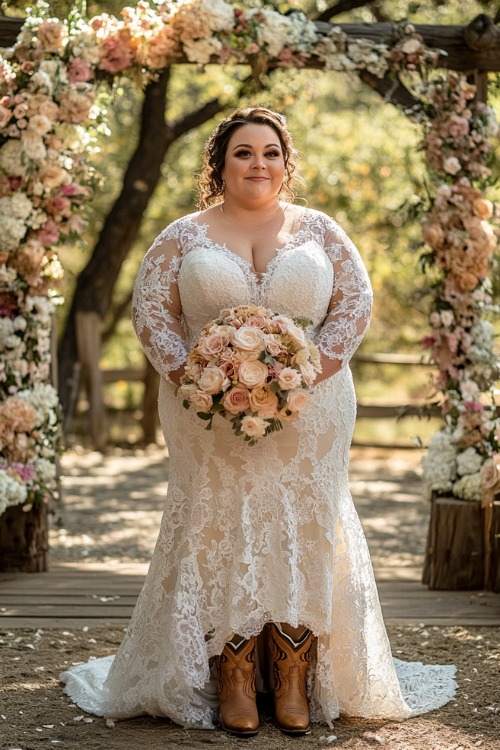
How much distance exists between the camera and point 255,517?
3.94 m

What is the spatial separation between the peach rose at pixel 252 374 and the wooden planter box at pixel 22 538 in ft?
9.62

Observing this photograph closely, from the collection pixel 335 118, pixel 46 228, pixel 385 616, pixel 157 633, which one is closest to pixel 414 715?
pixel 157 633

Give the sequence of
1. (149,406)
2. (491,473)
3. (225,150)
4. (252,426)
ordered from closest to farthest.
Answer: (252,426) → (225,150) → (491,473) → (149,406)

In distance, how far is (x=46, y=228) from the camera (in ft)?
20.0

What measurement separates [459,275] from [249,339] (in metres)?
2.93

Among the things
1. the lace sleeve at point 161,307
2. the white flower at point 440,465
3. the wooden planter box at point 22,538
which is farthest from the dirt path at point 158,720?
the lace sleeve at point 161,307

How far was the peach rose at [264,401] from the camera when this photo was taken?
11.9ft

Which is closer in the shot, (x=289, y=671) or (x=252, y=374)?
(x=252, y=374)

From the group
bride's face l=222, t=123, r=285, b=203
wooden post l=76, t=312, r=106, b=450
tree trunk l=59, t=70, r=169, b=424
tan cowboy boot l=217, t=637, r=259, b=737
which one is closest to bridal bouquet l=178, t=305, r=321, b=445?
bride's face l=222, t=123, r=285, b=203

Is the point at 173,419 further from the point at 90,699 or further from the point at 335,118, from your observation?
the point at 335,118

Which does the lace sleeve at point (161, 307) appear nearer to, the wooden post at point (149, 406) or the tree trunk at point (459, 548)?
the tree trunk at point (459, 548)

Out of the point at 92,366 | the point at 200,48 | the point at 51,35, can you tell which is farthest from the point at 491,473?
the point at 92,366

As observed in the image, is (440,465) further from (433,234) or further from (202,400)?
(202,400)

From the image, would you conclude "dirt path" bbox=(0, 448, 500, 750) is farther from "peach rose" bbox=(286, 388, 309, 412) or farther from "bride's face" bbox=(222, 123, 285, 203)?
"bride's face" bbox=(222, 123, 285, 203)
